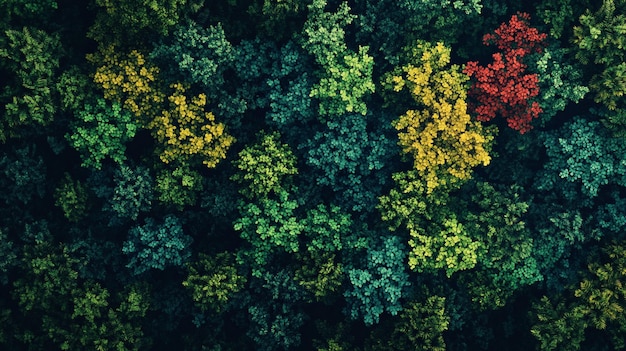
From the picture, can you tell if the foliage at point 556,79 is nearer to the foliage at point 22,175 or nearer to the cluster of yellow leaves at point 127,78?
the cluster of yellow leaves at point 127,78

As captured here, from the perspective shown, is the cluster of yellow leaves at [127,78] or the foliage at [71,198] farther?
the foliage at [71,198]

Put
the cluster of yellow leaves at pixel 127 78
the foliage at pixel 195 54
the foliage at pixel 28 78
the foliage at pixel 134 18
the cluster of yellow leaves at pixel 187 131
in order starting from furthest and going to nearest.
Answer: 1. the cluster of yellow leaves at pixel 187 131
2. the cluster of yellow leaves at pixel 127 78
3. the foliage at pixel 195 54
4. the foliage at pixel 134 18
5. the foliage at pixel 28 78

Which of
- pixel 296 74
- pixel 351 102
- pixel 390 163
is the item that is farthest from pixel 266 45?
pixel 390 163

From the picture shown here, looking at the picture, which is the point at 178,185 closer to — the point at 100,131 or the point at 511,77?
the point at 100,131

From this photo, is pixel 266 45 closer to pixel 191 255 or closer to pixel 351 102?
pixel 351 102

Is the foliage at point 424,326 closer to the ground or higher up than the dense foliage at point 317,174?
closer to the ground

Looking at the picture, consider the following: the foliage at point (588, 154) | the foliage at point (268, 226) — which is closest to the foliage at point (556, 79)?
the foliage at point (588, 154)
